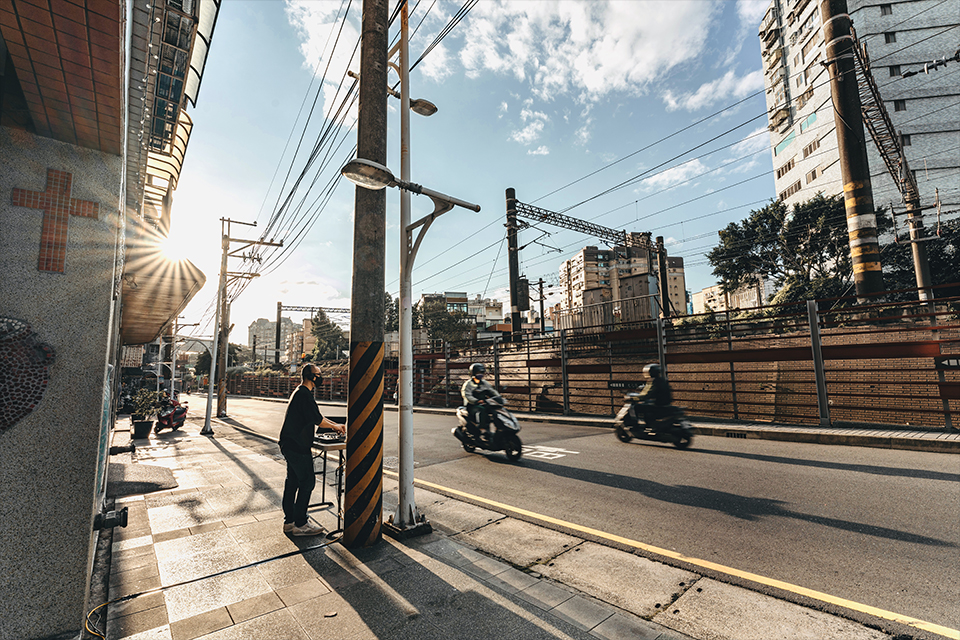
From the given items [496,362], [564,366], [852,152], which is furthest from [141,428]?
[852,152]

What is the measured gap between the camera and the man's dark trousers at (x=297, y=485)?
445cm

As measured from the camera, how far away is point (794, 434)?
8.88 m

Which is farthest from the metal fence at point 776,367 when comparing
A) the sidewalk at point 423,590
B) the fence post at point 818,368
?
the sidewalk at point 423,590

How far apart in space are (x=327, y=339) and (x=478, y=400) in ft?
255

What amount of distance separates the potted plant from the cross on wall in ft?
42.0

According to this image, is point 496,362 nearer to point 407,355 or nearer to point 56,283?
point 407,355

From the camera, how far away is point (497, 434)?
8.03 meters

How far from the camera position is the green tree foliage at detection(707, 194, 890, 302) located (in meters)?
28.4

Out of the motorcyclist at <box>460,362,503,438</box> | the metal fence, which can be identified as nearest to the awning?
the motorcyclist at <box>460,362,503,438</box>

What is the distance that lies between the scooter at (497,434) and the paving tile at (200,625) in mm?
5389

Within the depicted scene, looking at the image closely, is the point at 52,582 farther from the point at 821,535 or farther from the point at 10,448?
the point at 821,535

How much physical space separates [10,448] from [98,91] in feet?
7.59

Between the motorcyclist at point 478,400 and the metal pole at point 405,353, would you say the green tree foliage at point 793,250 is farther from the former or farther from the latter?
the metal pole at point 405,353

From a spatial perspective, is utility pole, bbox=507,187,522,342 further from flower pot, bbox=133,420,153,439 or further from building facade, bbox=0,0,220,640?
building facade, bbox=0,0,220,640
